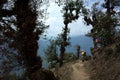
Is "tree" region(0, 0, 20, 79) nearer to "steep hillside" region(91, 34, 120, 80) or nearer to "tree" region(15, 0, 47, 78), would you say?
"tree" region(15, 0, 47, 78)

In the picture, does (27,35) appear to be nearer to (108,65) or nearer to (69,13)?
(108,65)

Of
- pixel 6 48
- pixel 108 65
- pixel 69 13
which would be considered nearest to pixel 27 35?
pixel 6 48

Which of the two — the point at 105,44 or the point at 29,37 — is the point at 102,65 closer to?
the point at 105,44

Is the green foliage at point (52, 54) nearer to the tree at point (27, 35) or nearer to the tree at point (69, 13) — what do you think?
the tree at point (69, 13)

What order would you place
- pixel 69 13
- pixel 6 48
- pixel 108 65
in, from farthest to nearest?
pixel 69 13 → pixel 108 65 → pixel 6 48

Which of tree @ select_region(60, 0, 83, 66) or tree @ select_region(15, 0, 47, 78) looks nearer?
tree @ select_region(15, 0, 47, 78)

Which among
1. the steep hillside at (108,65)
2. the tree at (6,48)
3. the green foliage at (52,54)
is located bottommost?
the green foliage at (52,54)

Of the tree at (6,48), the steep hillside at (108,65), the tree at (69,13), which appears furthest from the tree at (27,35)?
the tree at (69,13)

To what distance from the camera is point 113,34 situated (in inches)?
1577

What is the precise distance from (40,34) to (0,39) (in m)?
3.11

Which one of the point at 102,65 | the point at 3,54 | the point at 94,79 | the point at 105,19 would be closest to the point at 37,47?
the point at 3,54

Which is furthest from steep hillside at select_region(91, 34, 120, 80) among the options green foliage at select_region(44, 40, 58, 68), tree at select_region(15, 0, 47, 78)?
green foliage at select_region(44, 40, 58, 68)

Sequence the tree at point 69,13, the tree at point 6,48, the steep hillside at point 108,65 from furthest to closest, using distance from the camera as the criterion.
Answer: the tree at point 69,13 < the steep hillside at point 108,65 < the tree at point 6,48

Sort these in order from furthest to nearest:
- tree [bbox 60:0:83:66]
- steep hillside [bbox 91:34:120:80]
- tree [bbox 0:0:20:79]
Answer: tree [bbox 60:0:83:66] < steep hillside [bbox 91:34:120:80] < tree [bbox 0:0:20:79]
